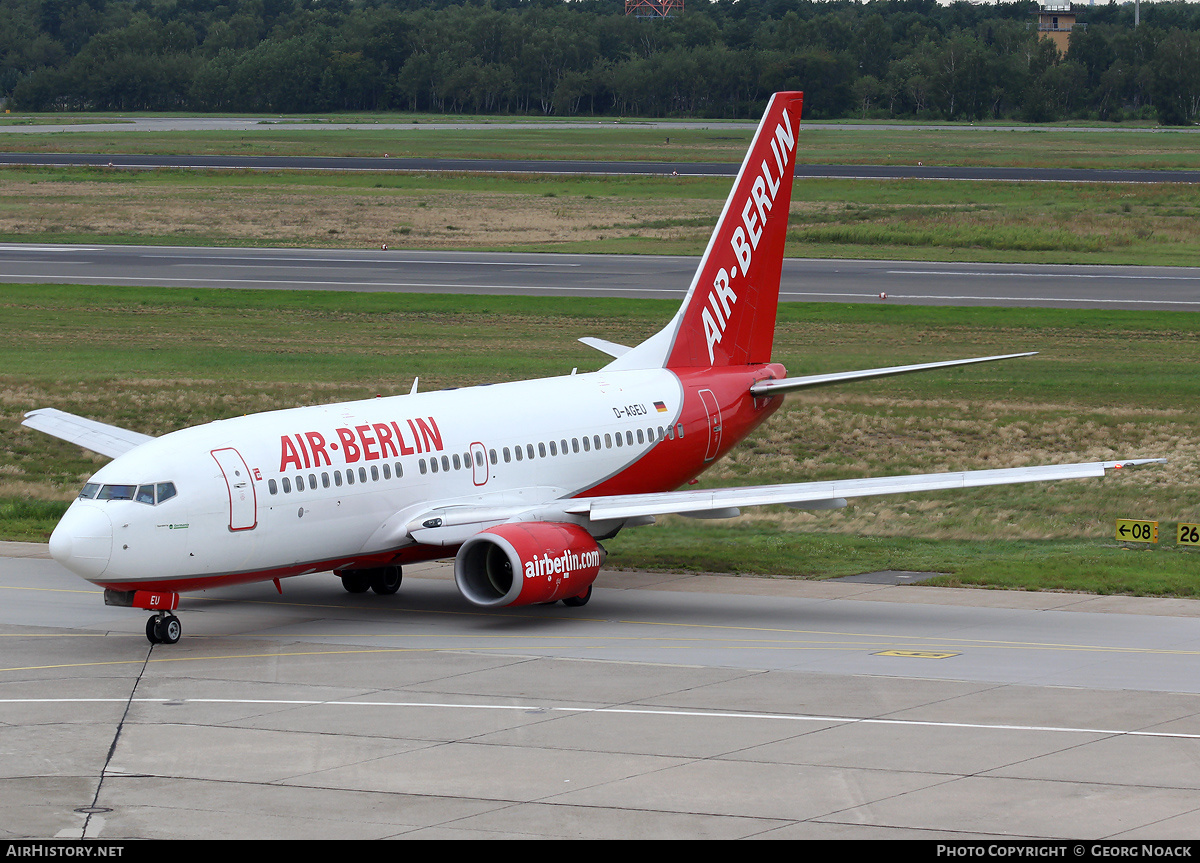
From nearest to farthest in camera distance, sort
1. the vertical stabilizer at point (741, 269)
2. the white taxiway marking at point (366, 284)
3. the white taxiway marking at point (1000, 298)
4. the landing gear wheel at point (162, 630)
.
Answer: the landing gear wheel at point (162, 630) → the vertical stabilizer at point (741, 269) → the white taxiway marking at point (1000, 298) → the white taxiway marking at point (366, 284)

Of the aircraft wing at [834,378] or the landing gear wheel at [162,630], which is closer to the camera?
the landing gear wheel at [162,630]

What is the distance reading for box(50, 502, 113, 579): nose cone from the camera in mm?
26578

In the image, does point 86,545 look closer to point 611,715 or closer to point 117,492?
point 117,492

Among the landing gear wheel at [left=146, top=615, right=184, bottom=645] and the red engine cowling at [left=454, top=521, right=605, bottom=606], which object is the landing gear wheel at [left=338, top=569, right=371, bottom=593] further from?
the landing gear wheel at [left=146, top=615, right=184, bottom=645]

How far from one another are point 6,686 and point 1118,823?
17.2 meters

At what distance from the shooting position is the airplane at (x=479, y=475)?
27.6 metres

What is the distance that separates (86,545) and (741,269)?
58.7 ft

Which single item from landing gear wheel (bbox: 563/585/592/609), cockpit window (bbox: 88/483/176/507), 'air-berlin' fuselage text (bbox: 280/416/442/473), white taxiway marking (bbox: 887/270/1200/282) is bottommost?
landing gear wheel (bbox: 563/585/592/609)

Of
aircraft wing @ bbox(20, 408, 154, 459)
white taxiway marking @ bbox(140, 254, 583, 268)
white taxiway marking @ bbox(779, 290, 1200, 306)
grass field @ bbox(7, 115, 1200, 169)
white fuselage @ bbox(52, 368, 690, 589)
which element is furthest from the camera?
grass field @ bbox(7, 115, 1200, 169)

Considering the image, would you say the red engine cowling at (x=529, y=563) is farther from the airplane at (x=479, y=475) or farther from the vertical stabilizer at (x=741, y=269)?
the vertical stabilizer at (x=741, y=269)

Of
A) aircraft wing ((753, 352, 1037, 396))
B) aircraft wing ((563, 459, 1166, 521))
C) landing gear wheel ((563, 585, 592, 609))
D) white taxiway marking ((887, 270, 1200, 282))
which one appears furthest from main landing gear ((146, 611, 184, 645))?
white taxiway marking ((887, 270, 1200, 282))

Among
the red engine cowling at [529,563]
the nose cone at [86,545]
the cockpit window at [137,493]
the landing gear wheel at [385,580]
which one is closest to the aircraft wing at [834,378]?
the red engine cowling at [529,563]

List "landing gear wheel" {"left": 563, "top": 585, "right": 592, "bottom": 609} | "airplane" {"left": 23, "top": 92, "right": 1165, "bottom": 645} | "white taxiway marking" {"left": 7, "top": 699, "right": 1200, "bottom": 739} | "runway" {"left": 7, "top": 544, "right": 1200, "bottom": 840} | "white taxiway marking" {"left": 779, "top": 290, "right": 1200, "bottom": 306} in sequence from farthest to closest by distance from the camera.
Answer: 1. "white taxiway marking" {"left": 779, "top": 290, "right": 1200, "bottom": 306}
2. "landing gear wheel" {"left": 563, "top": 585, "right": 592, "bottom": 609}
3. "airplane" {"left": 23, "top": 92, "right": 1165, "bottom": 645}
4. "white taxiway marking" {"left": 7, "top": 699, "right": 1200, "bottom": 739}
5. "runway" {"left": 7, "top": 544, "right": 1200, "bottom": 840}

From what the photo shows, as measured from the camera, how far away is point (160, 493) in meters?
27.3
